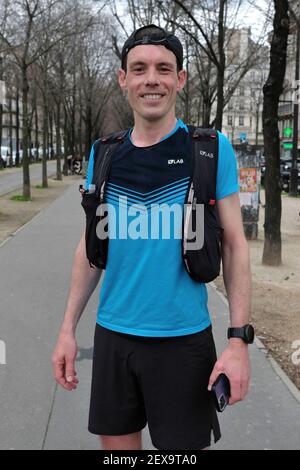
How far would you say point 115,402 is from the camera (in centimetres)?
199

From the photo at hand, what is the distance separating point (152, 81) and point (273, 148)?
7114 millimetres

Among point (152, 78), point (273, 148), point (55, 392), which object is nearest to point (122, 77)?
point (152, 78)

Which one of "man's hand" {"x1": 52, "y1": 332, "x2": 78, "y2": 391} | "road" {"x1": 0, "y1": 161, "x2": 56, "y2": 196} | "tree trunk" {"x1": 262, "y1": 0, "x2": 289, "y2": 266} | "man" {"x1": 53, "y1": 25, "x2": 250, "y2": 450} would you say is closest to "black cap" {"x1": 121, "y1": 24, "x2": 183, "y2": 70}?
"man" {"x1": 53, "y1": 25, "x2": 250, "y2": 450}

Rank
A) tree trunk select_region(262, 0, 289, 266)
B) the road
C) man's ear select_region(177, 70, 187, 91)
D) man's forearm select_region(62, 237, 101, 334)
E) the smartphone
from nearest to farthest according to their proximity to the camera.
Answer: the smartphone < man's ear select_region(177, 70, 187, 91) < man's forearm select_region(62, 237, 101, 334) < tree trunk select_region(262, 0, 289, 266) < the road

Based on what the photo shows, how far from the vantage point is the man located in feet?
6.25

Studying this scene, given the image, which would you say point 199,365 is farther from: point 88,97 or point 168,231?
point 88,97

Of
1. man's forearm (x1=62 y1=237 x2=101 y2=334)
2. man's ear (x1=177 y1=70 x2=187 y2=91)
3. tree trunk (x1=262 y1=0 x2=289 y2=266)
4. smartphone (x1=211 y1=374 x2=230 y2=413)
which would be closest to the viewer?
smartphone (x1=211 y1=374 x2=230 y2=413)

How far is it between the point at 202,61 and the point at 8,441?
21479 millimetres

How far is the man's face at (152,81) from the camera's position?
196 centimetres

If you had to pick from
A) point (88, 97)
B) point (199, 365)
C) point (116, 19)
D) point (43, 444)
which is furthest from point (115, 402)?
point (88, 97)

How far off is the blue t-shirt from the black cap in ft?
0.98

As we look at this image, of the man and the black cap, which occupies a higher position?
the black cap

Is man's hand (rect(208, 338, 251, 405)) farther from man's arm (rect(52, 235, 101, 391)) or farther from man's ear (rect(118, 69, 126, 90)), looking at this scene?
man's ear (rect(118, 69, 126, 90))

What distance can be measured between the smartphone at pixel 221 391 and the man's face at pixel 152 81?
92 centimetres
